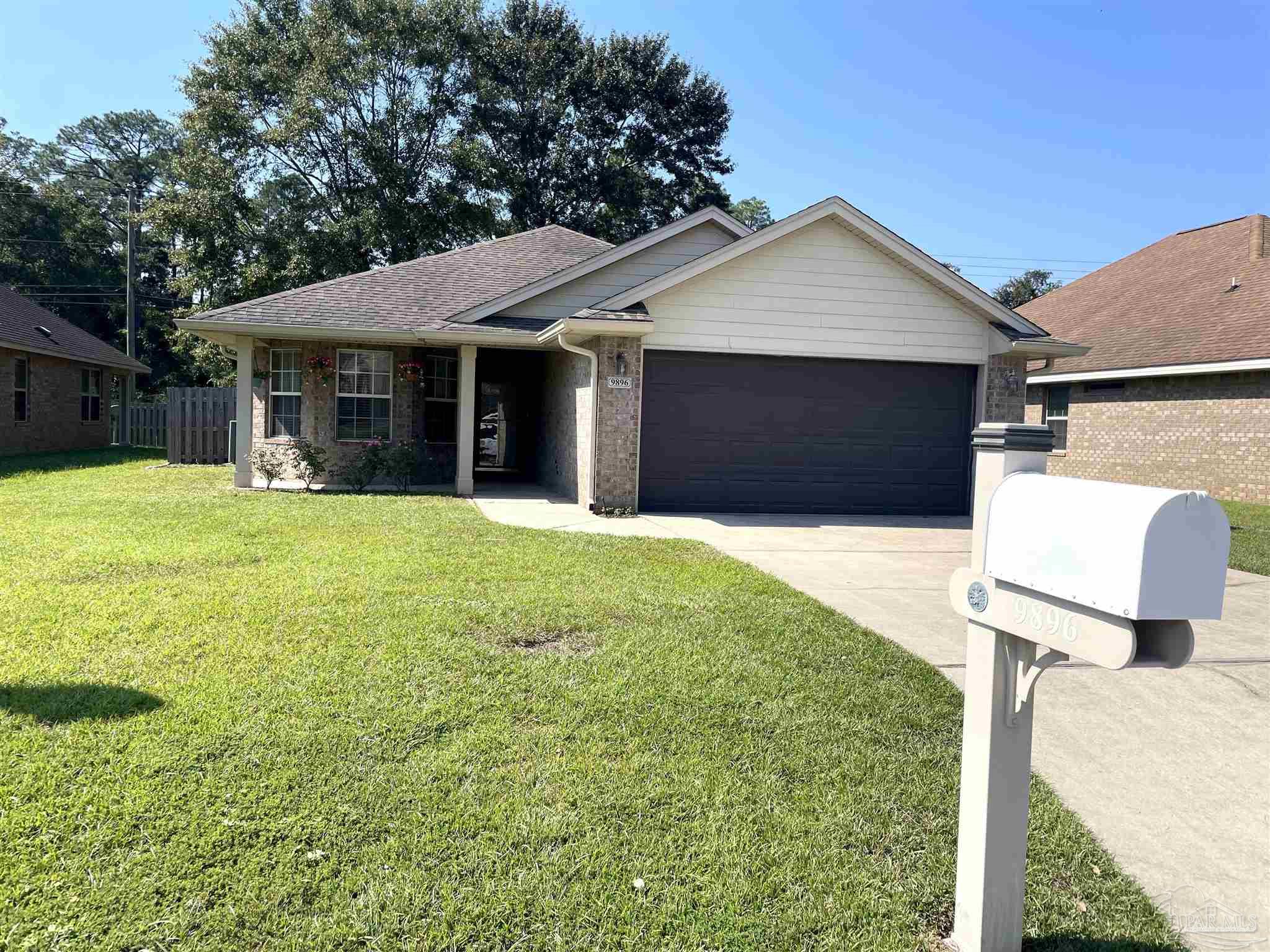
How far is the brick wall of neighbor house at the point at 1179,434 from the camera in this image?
1496cm

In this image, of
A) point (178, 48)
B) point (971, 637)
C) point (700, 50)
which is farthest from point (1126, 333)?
point (178, 48)

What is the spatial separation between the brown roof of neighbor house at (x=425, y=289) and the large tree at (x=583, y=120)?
14.5 m

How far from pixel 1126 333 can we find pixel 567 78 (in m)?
23.0

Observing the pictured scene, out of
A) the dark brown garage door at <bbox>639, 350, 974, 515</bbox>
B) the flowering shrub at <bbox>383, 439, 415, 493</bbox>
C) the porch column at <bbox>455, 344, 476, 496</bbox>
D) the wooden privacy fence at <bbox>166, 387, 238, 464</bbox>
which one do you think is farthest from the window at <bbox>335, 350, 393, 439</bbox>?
the wooden privacy fence at <bbox>166, 387, 238, 464</bbox>

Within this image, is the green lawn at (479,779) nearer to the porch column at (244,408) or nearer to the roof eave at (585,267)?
the porch column at (244,408)

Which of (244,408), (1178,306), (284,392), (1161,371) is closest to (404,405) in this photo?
(284,392)

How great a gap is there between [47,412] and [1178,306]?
28.3 m

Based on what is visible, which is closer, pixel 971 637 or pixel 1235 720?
pixel 971 637

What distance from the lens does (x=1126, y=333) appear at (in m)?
18.4

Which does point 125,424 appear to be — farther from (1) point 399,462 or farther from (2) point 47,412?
(1) point 399,462

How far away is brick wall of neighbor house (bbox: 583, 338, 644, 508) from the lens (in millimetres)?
11109

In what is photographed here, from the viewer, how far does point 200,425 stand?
1886 centimetres

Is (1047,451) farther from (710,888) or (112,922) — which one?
(112,922)

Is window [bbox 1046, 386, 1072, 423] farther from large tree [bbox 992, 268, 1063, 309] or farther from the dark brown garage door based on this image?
large tree [bbox 992, 268, 1063, 309]
